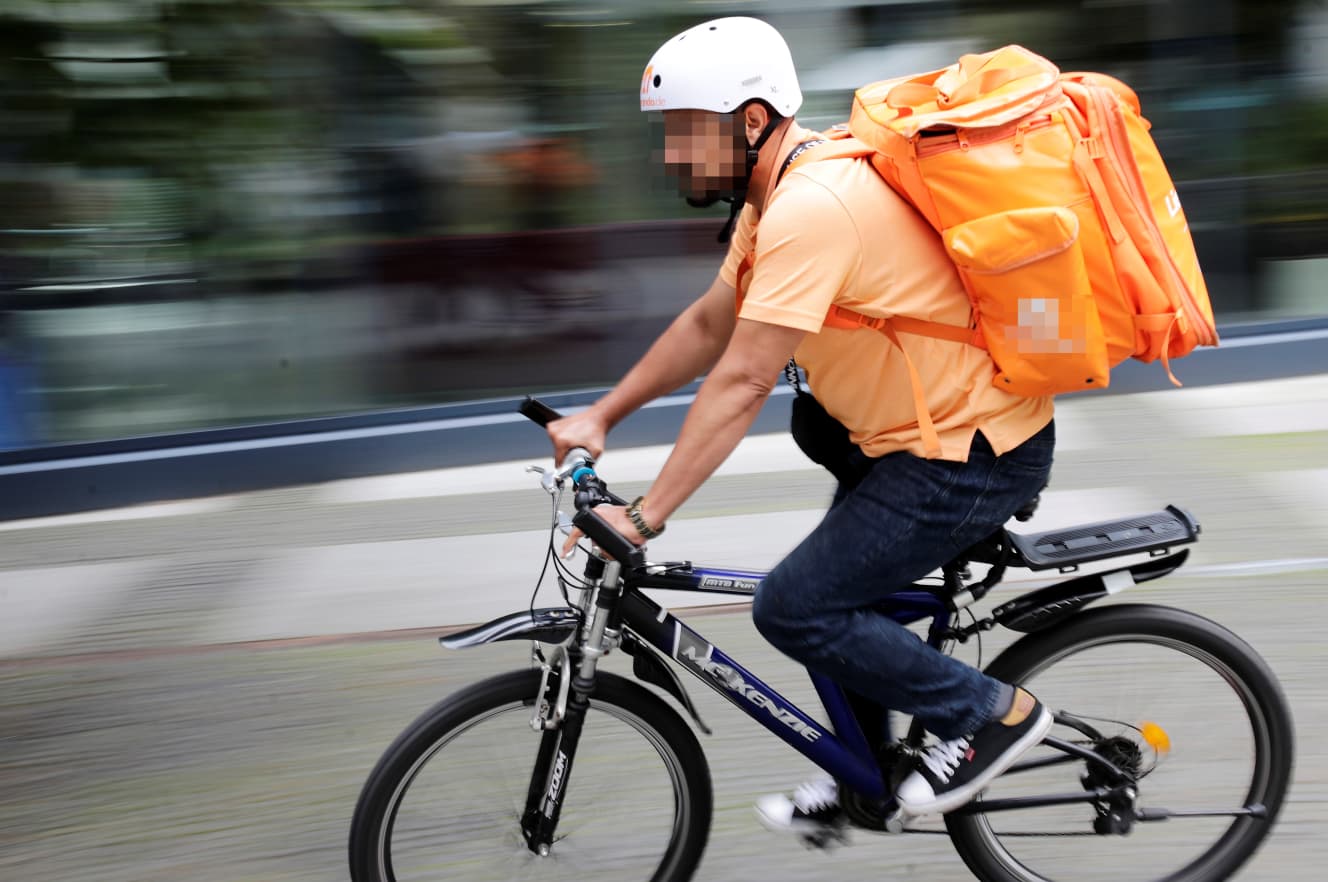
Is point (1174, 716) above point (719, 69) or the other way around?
the other way around

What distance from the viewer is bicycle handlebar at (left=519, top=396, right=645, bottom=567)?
8.06ft

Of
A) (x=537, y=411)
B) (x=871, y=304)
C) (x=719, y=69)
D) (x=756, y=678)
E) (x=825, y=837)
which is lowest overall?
(x=825, y=837)

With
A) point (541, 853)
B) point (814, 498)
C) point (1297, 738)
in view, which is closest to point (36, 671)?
point (541, 853)

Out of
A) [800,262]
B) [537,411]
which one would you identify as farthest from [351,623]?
[800,262]

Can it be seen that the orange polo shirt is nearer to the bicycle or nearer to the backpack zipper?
the backpack zipper

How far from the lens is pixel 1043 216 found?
7.61ft

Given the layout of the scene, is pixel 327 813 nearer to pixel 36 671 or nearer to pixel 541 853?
pixel 541 853

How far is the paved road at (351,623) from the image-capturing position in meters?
3.51

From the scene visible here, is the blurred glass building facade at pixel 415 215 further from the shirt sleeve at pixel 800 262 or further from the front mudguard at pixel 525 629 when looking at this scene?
the shirt sleeve at pixel 800 262

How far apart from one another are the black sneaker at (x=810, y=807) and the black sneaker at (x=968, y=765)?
153mm

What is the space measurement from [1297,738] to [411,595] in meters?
2.96

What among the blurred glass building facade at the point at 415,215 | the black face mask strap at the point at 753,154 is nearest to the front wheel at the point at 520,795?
the black face mask strap at the point at 753,154

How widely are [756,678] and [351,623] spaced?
239cm

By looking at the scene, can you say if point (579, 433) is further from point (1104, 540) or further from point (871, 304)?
point (1104, 540)
